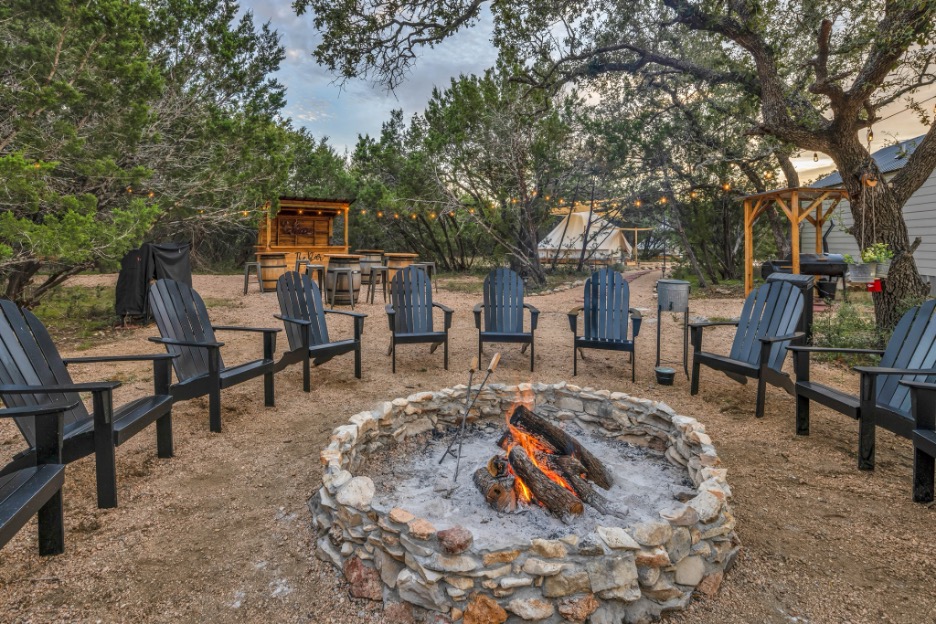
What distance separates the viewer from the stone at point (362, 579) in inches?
65.8

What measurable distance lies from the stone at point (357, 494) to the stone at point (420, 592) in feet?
0.96

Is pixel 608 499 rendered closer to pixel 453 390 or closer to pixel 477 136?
pixel 453 390

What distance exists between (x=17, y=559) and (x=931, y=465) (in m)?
3.84

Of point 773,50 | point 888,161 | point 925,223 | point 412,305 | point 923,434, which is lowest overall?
point 923,434

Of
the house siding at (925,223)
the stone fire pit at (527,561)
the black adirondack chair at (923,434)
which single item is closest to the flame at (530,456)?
the stone fire pit at (527,561)

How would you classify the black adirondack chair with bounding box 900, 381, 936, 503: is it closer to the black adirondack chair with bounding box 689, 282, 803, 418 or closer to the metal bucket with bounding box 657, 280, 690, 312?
the black adirondack chair with bounding box 689, 282, 803, 418

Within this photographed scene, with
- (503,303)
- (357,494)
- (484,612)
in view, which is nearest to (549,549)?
(484,612)

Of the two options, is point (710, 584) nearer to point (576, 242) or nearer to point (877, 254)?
point (877, 254)

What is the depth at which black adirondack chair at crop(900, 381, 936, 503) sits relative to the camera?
2141mm

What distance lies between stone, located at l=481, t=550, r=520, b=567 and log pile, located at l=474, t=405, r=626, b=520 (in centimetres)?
47

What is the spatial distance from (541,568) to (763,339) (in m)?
2.53

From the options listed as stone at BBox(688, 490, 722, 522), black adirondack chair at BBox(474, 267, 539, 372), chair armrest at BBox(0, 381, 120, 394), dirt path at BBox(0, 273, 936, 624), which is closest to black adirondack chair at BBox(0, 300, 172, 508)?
chair armrest at BBox(0, 381, 120, 394)

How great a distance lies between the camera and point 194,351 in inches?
128

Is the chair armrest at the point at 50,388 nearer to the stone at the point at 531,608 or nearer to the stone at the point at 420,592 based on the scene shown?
the stone at the point at 420,592
